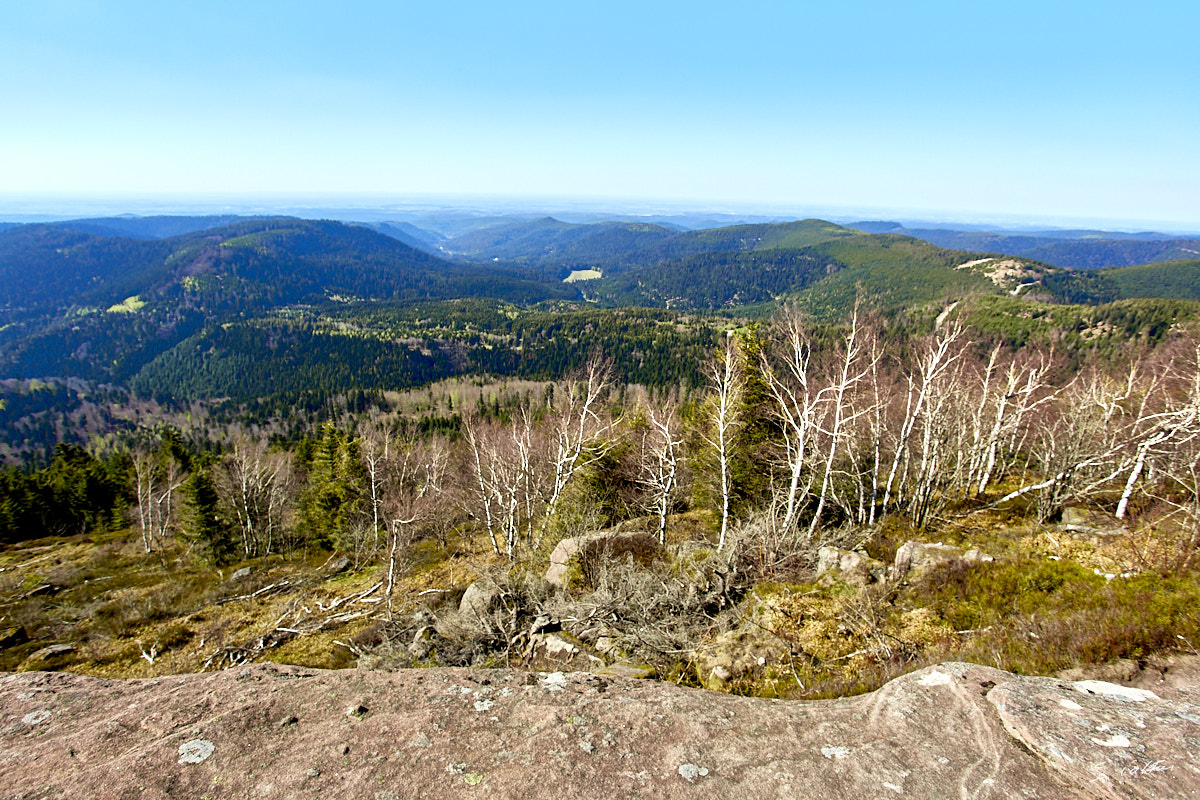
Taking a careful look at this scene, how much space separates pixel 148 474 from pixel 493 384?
139899mm

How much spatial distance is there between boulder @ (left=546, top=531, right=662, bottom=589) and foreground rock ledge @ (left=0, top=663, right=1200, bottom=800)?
29.1ft

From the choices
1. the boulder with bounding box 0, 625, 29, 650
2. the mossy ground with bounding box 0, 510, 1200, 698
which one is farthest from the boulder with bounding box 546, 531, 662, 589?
the boulder with bounding box 0, 625, 29, 650

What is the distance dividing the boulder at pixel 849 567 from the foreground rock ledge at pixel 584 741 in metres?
6.83

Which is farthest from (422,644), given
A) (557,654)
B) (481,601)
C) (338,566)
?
(338,566)

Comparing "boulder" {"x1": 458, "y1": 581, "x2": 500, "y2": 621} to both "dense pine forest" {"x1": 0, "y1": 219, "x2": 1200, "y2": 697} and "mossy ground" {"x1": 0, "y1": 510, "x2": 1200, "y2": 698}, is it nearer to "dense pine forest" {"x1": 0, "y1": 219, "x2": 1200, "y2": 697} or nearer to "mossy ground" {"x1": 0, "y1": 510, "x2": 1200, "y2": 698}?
"dense pine forest" {"x1": 0, "y1": 219, "x2": 1200, "y2": 697}

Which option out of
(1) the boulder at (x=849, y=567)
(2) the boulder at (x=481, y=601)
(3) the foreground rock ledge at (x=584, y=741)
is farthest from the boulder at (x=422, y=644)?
(1) the boulder at (x=849, y=567)

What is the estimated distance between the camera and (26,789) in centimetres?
408

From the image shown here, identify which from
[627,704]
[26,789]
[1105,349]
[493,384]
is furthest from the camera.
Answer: [493,384]

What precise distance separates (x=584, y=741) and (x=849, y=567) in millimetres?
10242

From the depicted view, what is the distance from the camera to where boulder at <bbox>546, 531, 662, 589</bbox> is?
49.4ft

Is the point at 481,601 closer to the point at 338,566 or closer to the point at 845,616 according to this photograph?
the point at 845,616

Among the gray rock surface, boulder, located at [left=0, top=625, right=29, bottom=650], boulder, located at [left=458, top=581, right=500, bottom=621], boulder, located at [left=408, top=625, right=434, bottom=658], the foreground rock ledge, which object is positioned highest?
the foreground rock ledge

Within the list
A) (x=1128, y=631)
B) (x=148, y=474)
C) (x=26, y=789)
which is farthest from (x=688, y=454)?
(x=148, y=474)

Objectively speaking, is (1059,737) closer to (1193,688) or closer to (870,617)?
(1193,688)
